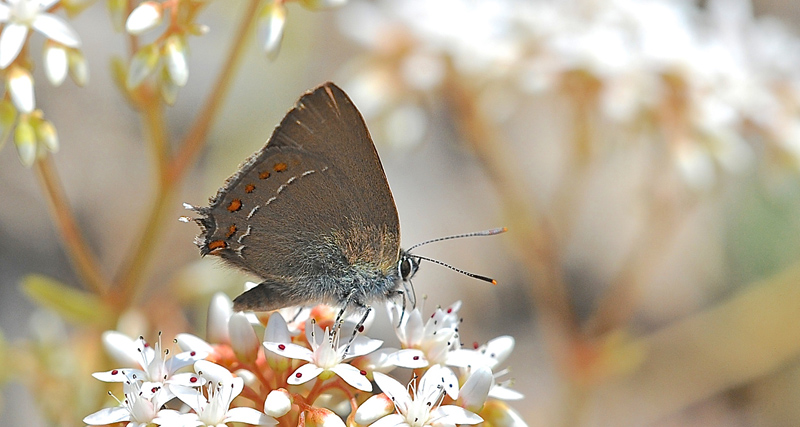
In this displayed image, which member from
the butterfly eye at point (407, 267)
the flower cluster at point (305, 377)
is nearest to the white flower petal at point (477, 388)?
the flower cluster at point (305, 377)

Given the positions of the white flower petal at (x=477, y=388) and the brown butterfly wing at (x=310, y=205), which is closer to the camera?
the white flower petal at (x=477, y=388)

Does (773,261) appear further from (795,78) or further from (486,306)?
(486,306)

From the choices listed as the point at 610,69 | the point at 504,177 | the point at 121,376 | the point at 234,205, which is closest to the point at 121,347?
the point at 121,376

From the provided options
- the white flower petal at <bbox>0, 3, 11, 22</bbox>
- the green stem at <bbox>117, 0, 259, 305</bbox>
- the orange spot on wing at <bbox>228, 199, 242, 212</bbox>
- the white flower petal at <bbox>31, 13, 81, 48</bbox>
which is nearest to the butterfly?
the orange spot on wing at <bbox>228, 199, 242, 212</bbox>

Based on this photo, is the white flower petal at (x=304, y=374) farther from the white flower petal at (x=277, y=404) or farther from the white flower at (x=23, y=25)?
the white flower at (x=23, y=25)

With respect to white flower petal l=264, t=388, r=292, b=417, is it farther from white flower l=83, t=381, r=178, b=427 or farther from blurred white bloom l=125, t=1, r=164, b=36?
blurred white bloom l=125, t=1, r=164, b=36

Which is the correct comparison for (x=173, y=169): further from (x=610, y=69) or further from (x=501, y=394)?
(x=610, y=69)

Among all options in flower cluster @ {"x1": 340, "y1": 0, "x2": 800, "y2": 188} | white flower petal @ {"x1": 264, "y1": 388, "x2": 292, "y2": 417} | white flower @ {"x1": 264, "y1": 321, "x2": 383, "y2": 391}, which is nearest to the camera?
white flower petal @ {"x1": 264, "y1": 388, "x2": 292, "y2": 417}
